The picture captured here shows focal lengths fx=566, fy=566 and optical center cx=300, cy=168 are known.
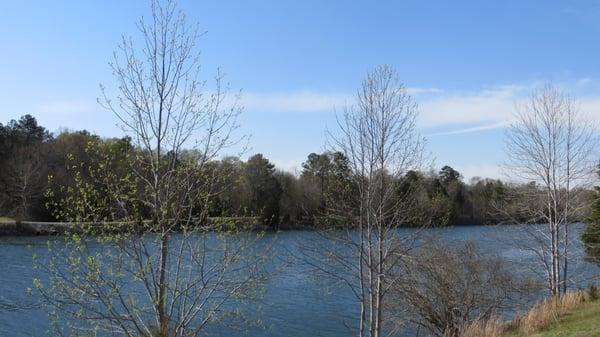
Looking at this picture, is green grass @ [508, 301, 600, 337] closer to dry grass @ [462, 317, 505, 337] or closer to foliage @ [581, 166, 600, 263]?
dry grass @ [462, 317, 505, 337]

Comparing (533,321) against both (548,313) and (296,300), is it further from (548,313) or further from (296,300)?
(296,300)

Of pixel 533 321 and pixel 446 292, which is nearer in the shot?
pixel 533 321

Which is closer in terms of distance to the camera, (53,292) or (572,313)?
(53,292)

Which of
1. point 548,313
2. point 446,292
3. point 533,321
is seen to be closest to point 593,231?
point 548,313

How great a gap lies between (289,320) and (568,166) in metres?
10.7

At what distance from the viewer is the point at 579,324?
38.7 feet

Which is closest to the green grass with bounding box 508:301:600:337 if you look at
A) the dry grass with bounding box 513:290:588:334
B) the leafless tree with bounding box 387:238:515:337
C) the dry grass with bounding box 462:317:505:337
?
the dry grass with bounding box 513:290:588:334

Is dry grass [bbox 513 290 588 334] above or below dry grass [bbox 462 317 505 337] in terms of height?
above

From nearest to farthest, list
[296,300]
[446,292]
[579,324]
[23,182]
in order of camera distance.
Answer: [579,324] < [446,292] < [296,300] < [23,182]

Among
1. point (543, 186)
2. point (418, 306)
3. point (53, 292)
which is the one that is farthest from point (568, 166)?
point (53, 292)

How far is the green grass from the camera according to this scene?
10289 mm

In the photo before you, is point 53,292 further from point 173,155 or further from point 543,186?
point 543,186

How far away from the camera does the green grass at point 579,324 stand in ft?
33.8

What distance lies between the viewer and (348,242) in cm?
1109
